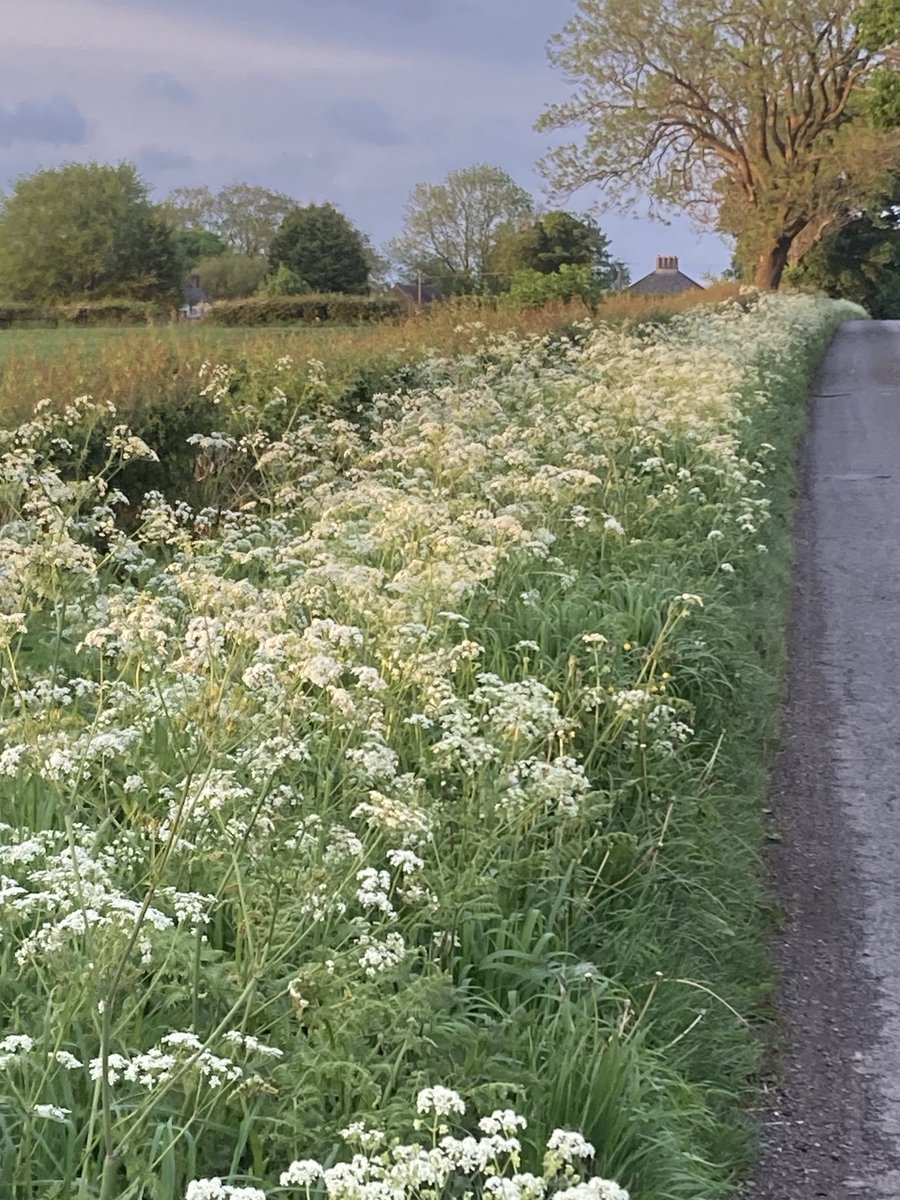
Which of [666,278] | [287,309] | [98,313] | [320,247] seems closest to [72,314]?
[98,313]

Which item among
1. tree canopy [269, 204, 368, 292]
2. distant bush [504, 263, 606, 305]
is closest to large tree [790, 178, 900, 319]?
tree canopy [269, 204, 368, 292]

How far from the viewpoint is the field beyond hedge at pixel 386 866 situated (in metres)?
2.34

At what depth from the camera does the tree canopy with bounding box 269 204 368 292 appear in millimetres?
62500

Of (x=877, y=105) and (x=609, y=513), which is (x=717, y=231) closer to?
(x=877, y=105)

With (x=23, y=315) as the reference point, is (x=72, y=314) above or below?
below

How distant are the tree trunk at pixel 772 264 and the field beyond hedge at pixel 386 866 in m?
39.2

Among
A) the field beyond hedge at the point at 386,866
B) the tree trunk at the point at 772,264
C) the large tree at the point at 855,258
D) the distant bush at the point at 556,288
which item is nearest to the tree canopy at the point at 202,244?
the large tree at the point at 855,258

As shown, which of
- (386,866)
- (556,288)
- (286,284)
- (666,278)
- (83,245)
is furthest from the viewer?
(666,278)

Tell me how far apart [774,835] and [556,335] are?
14020mm

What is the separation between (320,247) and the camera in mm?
62750

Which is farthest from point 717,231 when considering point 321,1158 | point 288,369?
point 321,1158

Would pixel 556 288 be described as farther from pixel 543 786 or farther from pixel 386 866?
pixel 386 866

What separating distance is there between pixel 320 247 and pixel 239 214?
28.1 m

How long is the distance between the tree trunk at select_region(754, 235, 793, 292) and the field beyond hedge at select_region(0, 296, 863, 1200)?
39.2 m
